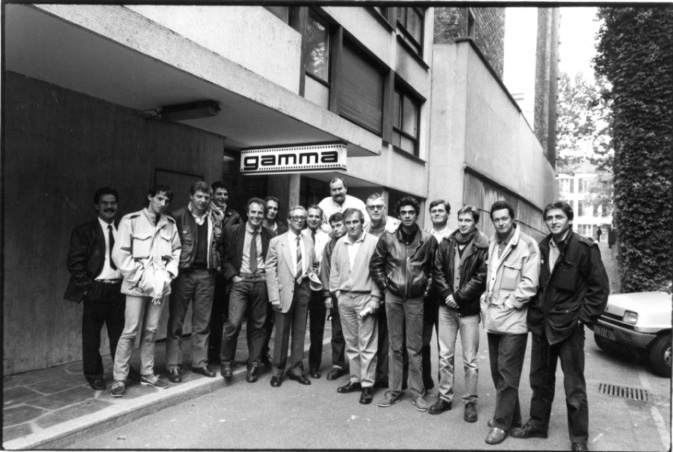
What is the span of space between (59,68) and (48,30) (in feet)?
3.58

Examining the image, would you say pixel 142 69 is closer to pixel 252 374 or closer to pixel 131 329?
pixel 131 329

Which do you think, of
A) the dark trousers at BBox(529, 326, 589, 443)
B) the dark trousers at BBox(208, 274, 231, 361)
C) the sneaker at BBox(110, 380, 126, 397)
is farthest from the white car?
the sneaker at BBox(110, 380, 126, 397)

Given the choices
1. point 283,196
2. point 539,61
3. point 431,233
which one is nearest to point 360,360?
point 431,233

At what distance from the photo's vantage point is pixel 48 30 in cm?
343

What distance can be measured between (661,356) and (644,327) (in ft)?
1.34

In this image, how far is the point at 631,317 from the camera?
628 centimetres

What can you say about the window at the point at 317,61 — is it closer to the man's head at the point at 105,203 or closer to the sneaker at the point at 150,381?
the man's head at the point at 105,203

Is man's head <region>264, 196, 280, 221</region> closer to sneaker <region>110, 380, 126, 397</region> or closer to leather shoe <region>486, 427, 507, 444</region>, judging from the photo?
sneaker <region>110, 380, 126, 397</region>

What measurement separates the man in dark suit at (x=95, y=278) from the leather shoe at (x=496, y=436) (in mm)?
3583

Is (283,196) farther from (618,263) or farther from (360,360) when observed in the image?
(618,263)

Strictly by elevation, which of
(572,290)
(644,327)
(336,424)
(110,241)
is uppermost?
(110,241)

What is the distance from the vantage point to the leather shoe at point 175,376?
16.0 feet

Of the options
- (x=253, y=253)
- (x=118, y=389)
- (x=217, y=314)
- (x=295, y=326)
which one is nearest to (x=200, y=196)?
(x=253, y=253)

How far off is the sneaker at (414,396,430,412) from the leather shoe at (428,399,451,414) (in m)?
0.06
